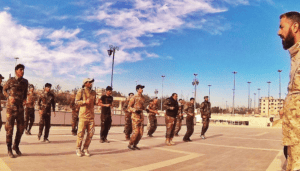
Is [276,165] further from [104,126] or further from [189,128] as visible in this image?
[104,126]

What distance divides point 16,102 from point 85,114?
5.74 ft

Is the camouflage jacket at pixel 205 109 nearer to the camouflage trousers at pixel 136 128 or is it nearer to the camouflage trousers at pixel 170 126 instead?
the camouflage trousers at pixel 170 126

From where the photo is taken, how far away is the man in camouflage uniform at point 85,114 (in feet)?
21.7

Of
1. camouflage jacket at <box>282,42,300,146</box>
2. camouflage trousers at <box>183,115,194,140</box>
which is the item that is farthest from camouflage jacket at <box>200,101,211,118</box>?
camouflage jacket at <box>282,42,300,146</box>

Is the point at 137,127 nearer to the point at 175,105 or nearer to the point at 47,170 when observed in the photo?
the point at 175,105

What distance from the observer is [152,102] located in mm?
12914

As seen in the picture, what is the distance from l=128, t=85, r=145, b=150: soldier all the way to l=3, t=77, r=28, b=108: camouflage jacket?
3.37 metres

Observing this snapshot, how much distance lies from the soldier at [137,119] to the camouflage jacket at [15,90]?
3371mm

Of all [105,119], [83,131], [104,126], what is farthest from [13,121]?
[105,119]

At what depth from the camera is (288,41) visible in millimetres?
2107

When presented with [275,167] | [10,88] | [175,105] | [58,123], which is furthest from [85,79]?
[58,123]

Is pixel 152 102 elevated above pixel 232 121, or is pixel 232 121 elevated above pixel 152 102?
pixel 152 102

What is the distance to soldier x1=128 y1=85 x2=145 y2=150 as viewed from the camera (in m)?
8.03

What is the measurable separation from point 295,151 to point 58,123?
17.9m
